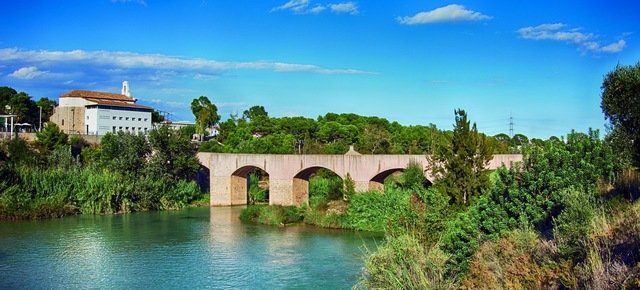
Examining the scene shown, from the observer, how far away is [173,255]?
19641 mm

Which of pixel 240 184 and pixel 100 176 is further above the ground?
pixel 100 176

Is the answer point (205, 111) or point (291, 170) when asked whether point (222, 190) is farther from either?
point (205, 111)

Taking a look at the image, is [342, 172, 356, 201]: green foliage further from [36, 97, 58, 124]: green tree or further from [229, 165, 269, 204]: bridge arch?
[36, 97, 58, 124]: green tree

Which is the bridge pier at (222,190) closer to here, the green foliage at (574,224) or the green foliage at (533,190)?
the green foliage at (533,190)

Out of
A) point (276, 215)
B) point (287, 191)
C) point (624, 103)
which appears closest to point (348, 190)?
point (276, 215)

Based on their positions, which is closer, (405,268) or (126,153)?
(405,268)

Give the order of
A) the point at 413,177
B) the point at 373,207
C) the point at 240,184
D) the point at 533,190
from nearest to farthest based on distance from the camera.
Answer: the point at 533,190 < the point at 373,207 < the point at 413,177 < the point at 240,184

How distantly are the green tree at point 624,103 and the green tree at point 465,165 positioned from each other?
4.03 m

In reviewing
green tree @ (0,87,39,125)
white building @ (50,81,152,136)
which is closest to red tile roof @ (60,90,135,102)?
white building @ (50,81,152,136)

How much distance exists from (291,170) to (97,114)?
2442 cm

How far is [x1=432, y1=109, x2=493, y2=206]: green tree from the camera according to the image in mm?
17750

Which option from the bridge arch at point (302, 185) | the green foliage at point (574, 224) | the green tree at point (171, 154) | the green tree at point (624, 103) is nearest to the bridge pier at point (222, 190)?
the green tree at point (171, 154)

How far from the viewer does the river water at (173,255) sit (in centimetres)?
1611

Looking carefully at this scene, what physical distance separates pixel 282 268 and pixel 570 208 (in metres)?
8.76
